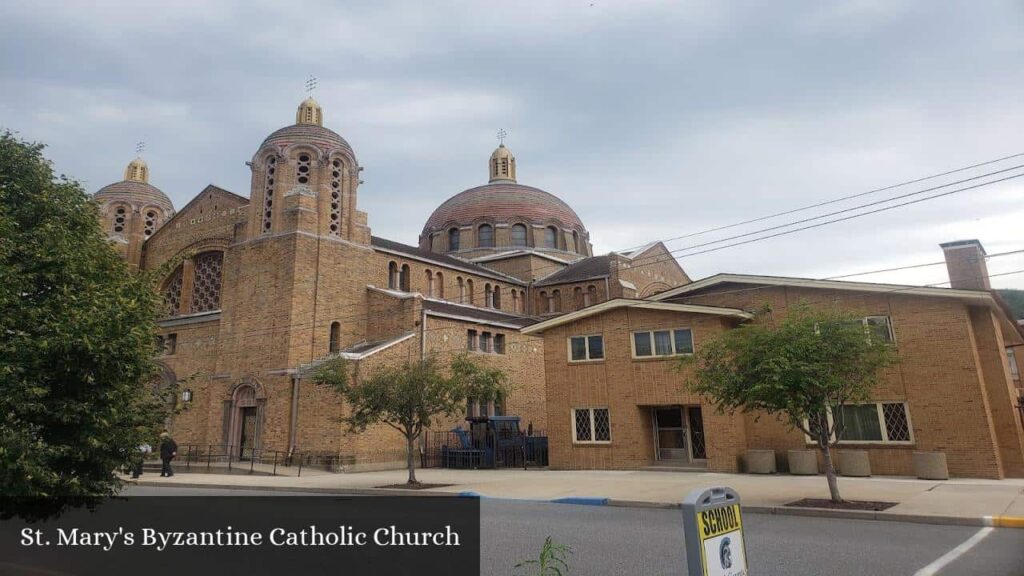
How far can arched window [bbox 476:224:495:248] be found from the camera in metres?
51.5

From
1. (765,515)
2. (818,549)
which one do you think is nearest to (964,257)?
(765,515)

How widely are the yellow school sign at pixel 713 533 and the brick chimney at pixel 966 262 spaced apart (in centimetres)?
2131

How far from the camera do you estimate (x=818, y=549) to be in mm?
8773

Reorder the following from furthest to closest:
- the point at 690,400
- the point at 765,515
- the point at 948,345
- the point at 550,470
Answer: the point at 550,470
the point at 690,400
the point at 948,345
the point at 765,515

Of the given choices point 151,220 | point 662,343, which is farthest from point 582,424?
point 151,220

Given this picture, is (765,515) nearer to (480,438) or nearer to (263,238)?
(480,438)

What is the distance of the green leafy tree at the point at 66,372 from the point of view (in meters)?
5.87

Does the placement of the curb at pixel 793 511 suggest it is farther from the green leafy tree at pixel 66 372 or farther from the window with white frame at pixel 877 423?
the green leafy tree at pixel 66 372

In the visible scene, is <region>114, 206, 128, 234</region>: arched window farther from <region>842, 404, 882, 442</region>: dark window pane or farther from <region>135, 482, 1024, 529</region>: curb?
<region>842, 404, 882, 442</region>: dark window pane

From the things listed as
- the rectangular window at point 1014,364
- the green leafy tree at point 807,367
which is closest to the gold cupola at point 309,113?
the green leafy tree at point 807,367

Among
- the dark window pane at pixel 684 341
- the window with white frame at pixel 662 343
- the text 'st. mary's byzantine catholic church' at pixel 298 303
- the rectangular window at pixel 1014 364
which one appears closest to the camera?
the dark window pane at pixel 684 341

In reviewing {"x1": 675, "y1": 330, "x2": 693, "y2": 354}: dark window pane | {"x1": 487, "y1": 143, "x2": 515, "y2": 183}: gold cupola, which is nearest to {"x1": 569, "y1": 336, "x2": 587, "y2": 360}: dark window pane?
{"x1": 675, "y1": 330, "x2": 693, "y2": 354}: dark window pane

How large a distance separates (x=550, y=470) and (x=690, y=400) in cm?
564

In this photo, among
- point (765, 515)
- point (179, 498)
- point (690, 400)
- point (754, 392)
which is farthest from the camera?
point (690, 400)
